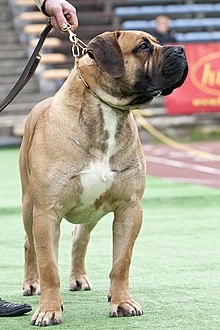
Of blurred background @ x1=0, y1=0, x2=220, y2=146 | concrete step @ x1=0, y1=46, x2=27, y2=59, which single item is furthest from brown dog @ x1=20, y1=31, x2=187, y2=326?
concrete step @ x1=0, y1=46, x2=27, y2=59

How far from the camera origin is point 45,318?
4895mm

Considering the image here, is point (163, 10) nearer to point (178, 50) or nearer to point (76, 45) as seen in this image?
point (76, 45)

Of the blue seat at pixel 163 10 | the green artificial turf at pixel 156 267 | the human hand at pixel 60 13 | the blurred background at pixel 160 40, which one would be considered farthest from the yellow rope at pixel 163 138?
the human hand at pixel 60 13

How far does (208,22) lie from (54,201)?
19.4 metres

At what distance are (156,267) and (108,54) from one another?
2.05 metres

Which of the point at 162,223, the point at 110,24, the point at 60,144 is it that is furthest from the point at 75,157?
the point at 110,24

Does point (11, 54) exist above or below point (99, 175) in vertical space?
below

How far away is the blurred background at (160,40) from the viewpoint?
18922mm

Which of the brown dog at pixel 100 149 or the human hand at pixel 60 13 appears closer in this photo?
the brown dog at pixel 100 149

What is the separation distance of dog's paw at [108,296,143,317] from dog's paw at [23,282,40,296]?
2.88 ft

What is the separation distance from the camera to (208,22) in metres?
23.9

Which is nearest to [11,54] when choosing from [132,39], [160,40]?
[160,40]

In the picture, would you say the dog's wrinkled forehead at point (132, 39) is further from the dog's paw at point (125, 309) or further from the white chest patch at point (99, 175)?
the dog's paw at point (125, 309)

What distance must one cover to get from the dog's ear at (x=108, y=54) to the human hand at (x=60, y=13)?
0.39 m
